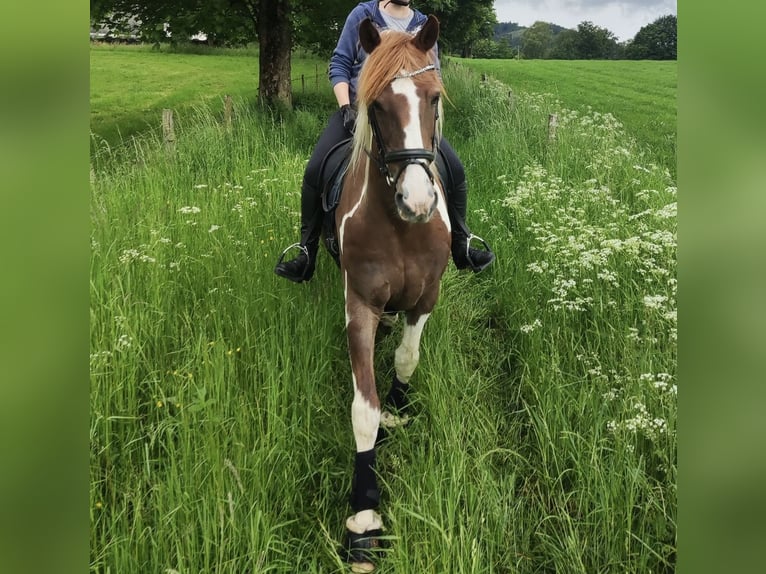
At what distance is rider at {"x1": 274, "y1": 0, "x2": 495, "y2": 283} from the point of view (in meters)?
2.86

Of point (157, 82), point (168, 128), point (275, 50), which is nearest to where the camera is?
point (168, 128)

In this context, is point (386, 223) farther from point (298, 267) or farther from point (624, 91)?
point (624, 91)

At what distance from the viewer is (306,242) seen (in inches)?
130

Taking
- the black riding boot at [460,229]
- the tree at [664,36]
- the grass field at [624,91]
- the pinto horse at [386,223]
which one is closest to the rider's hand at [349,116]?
the pinto horse at [386,223]

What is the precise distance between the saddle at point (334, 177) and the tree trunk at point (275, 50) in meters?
8.62

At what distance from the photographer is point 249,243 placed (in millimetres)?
4082

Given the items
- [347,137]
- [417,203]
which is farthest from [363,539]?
[347,137]

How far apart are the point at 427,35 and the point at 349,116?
77 centimetres

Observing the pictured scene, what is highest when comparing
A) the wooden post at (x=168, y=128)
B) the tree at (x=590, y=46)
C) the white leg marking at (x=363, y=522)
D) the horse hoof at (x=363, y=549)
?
the tree at (x=590, y=46)

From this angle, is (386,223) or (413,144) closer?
(413,144)

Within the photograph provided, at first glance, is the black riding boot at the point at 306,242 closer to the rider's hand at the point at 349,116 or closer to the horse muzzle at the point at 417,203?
the rider's hand at the point at 349,116

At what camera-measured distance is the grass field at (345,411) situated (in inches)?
76.8
